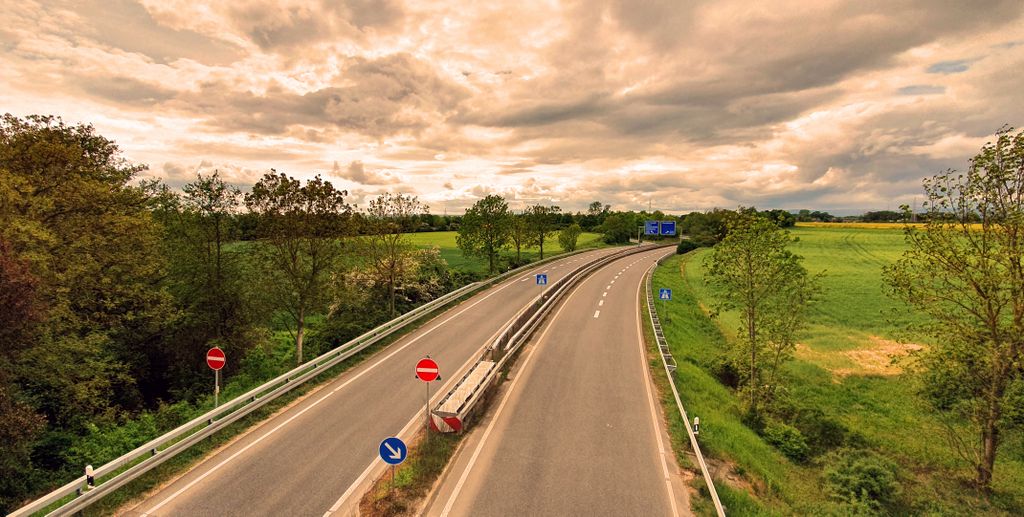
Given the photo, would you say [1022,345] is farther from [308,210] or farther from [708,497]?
[308,210]

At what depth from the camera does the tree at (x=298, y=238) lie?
21.8m

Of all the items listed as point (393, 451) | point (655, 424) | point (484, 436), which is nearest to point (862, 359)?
point (655, 424)

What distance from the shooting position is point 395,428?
1347cm

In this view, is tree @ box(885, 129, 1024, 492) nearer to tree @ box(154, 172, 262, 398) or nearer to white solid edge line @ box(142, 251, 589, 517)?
white solid edge line @ box(142, 251, 589, 517)

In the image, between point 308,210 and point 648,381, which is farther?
point 308,210

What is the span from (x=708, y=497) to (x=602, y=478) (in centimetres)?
258

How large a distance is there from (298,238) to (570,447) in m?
18.1

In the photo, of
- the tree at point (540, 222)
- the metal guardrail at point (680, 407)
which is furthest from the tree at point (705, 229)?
the metal guardrail at point (680, 407)

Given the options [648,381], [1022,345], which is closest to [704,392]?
[648,381]

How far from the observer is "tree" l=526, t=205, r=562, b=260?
2339 inches

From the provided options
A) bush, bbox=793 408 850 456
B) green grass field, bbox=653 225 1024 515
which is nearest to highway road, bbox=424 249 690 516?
green grass field, bbox=653 225 1024 515

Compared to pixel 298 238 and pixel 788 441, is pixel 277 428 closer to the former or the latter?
pixel 298 238

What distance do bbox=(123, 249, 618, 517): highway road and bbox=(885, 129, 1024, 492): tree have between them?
1762 centimetres

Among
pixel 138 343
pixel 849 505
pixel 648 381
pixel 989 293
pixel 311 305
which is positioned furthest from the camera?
pixel 311 305
